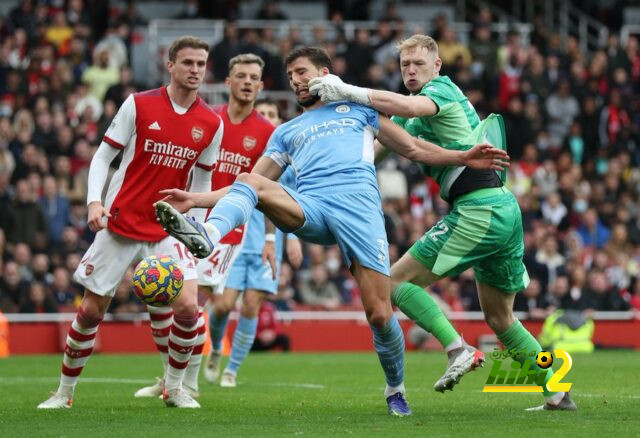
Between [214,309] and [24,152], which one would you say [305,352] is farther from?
[214,309]

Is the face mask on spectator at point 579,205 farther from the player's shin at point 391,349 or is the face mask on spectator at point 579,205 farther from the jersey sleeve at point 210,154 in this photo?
the player's shin at point 391,349

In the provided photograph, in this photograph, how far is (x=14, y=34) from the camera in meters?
23.8

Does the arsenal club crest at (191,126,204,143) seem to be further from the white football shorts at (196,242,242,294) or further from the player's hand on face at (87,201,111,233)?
the white football shorts at (196,242,242,294)

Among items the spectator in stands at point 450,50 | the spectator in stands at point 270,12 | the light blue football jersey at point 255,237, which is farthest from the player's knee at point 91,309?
the spectator in stands at point 270,12

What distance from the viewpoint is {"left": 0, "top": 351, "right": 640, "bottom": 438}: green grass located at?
8.21 meters

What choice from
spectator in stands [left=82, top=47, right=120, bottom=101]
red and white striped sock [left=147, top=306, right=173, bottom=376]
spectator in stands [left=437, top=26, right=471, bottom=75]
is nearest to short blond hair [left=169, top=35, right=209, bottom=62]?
red and white striped sock [left=147, top=306, right=173, bottom=376]

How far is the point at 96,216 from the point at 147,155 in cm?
87

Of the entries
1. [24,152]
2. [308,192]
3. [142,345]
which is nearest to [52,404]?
[308,192]

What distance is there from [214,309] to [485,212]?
4487 mm

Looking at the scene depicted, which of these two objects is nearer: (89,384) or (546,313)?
(89,384)

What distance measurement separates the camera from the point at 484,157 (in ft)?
29.4

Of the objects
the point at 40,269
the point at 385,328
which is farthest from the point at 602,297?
the point at 385,328

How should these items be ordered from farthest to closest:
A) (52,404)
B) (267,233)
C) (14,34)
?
(14,34) < (267,233) < (52,404)

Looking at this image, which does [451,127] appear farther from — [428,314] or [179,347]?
[179,347]
